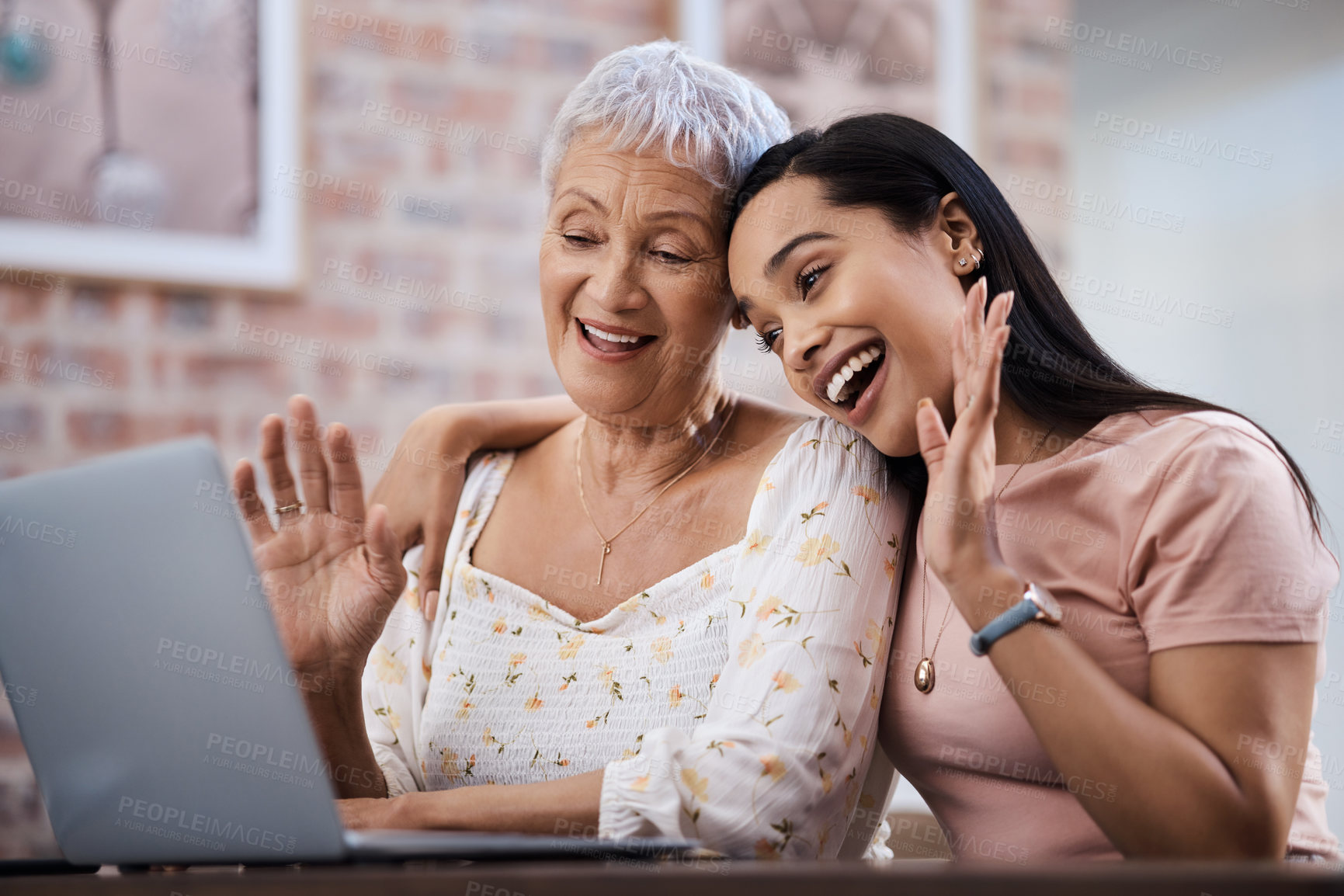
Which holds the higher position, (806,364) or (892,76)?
(892,76)

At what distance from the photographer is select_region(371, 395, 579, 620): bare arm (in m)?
1.57

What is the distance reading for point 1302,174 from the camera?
2889 millimetres

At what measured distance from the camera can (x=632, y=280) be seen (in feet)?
4.65

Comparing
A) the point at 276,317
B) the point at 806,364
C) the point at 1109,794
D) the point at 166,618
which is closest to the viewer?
the point at 166,618

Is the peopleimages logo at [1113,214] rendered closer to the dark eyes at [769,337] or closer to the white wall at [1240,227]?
the white wall at [1240,227]

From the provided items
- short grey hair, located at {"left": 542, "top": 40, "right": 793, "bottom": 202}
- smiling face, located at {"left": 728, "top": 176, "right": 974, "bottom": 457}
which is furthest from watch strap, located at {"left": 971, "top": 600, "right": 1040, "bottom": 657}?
short grey hair, located at {"left": 542, "top": 40, "right": 793, "bottom": 202}

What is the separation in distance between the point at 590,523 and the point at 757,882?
3.32ft

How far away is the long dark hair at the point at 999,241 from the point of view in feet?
4.04

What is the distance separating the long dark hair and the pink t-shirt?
2.1 inches

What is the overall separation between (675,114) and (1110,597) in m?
0.81

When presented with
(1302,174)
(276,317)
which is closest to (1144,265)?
(1302,174)

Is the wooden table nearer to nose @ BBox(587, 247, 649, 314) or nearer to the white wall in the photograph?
nose @ BBox(587, 247, 649, 314)

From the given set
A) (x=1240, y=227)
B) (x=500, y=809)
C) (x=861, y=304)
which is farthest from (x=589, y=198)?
(x=1240, y=227)

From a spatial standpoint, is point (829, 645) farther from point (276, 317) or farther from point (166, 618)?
point (276, 317)
